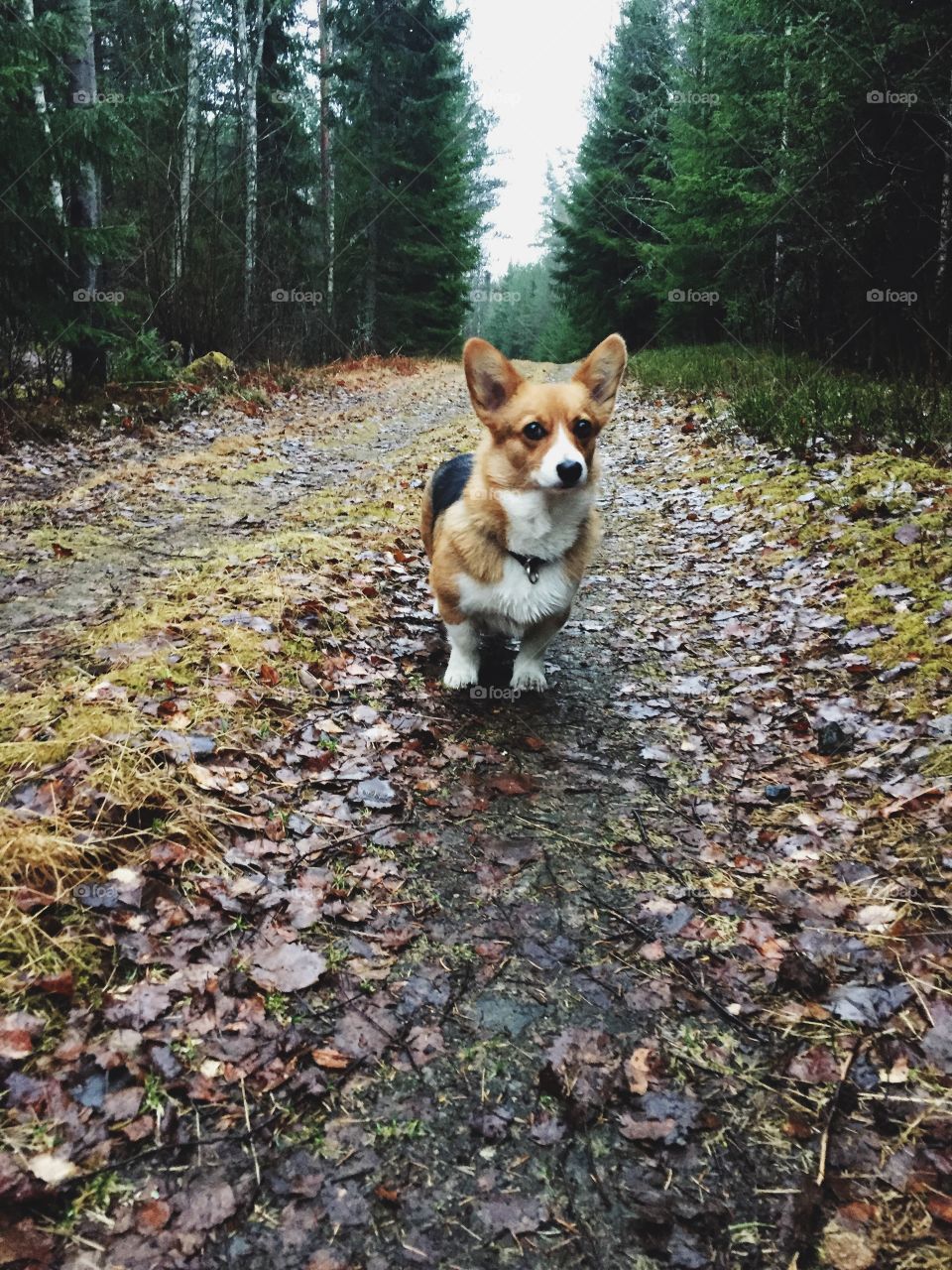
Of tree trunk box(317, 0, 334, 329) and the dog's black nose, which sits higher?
tree trunk box(317, 0, 334, 329)

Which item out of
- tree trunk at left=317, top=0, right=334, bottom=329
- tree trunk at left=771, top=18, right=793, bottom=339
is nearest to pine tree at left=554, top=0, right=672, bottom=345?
tree trunk at left=317, top=0, right=334, bottom=329

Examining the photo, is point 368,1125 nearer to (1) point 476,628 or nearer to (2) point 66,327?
(1) point 476,628

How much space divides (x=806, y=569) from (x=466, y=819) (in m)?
3.50

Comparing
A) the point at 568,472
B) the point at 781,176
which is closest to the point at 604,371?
the point at 568,472

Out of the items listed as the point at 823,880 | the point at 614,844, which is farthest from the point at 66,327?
the point at 823,880

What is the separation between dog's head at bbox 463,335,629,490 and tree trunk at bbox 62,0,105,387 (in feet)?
24.7

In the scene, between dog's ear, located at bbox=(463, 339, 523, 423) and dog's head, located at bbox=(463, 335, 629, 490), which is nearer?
dog's head, located at bbox=(463, 335, 629, 490)

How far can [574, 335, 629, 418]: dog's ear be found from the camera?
12.5ft

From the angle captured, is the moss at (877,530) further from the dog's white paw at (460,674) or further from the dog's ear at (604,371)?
the dog's white paw at (460,674)

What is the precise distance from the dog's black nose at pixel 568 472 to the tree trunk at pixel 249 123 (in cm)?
1340

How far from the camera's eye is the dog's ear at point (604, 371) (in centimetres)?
379

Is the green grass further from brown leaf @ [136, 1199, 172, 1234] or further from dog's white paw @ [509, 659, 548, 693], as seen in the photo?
brown leaf @ [136, 1199, 172, 1234]

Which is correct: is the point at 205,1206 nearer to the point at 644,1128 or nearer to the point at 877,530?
the point at 644,1128

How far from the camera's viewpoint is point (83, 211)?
31.8 ft
